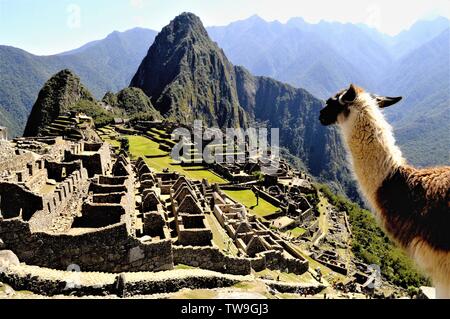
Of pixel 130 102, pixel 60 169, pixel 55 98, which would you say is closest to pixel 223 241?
pixel 60 169

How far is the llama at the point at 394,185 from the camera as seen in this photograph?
3193mm

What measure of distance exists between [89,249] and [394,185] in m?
7.94

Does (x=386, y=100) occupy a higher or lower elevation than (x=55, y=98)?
lower

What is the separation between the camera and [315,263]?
2509cm

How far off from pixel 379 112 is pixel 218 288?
6.62m

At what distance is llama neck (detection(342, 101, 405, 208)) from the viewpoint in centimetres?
356

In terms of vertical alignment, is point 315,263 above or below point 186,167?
below

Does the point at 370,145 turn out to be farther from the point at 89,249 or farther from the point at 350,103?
the point at 89,249

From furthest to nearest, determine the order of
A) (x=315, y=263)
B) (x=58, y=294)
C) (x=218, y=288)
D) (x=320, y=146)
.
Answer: (x=320, y=146)
(x=315, y=263)
(x=218, y=288)
(x=58, y=294)

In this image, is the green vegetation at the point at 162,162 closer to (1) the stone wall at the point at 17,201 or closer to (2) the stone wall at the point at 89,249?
(1) the stone wall at the point at 17,201

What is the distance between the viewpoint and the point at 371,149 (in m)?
3.65

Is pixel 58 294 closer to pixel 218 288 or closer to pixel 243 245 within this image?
pixel 218 288

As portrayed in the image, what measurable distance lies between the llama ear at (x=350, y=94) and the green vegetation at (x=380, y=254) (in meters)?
24.2
